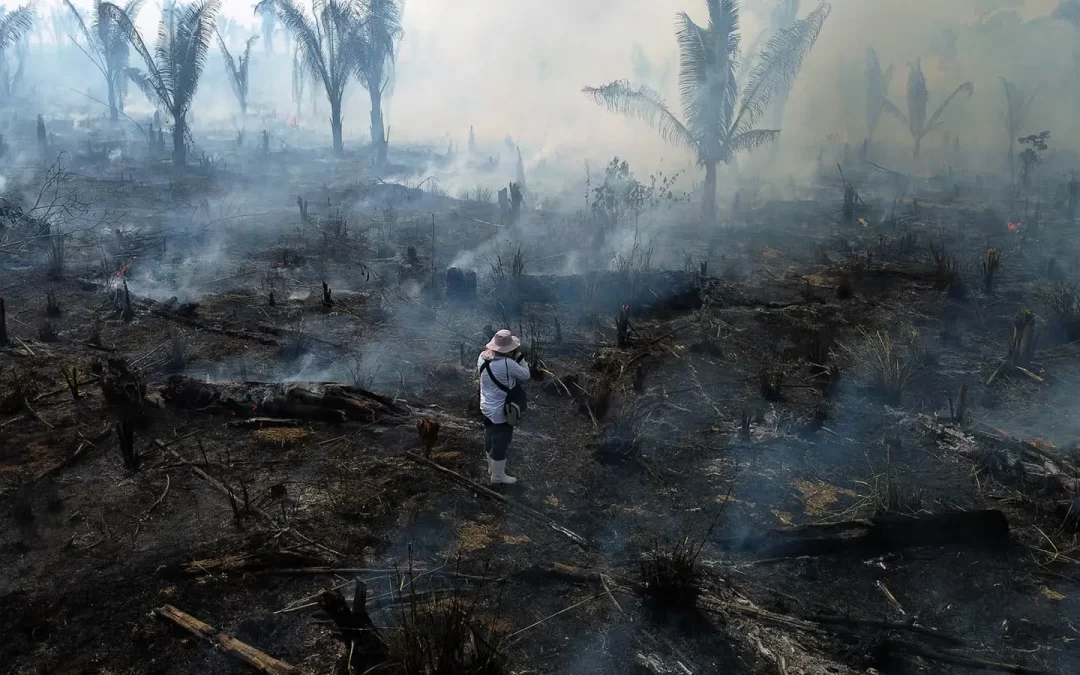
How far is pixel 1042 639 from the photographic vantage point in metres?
4.17

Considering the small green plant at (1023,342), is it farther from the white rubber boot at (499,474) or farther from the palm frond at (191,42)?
the palm frond at (191,42)

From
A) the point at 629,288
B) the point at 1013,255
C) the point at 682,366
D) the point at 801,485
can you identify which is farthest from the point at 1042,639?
the point at 1013,255

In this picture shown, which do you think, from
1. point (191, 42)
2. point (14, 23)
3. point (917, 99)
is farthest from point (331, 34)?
point (917, 99)

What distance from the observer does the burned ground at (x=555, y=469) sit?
165 inches

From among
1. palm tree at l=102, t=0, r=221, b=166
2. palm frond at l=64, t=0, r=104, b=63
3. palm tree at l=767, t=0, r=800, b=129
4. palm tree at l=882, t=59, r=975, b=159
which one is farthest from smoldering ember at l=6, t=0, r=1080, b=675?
palm frond at l=64, t=0, r=104, b=63

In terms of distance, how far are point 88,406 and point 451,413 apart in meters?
3.62

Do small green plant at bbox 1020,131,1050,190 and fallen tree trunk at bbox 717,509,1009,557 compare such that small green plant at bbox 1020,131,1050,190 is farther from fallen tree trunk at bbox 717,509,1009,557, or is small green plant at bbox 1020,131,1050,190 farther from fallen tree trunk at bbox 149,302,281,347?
fallen tree trunk at bbox 149,302,281,347

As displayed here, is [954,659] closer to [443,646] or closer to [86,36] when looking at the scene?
[443,646]

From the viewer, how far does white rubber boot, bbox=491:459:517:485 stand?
5.83 meters

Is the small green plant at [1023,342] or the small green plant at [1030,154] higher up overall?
the small green plant at [1030,154]

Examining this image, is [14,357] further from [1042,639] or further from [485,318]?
[1042,639]

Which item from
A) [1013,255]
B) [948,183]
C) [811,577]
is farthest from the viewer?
[948,183]

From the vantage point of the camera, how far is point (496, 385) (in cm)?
573

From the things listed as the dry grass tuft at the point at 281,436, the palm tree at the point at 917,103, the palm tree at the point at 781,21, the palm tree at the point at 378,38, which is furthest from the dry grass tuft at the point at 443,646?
the palm tree at the point at 917,103
